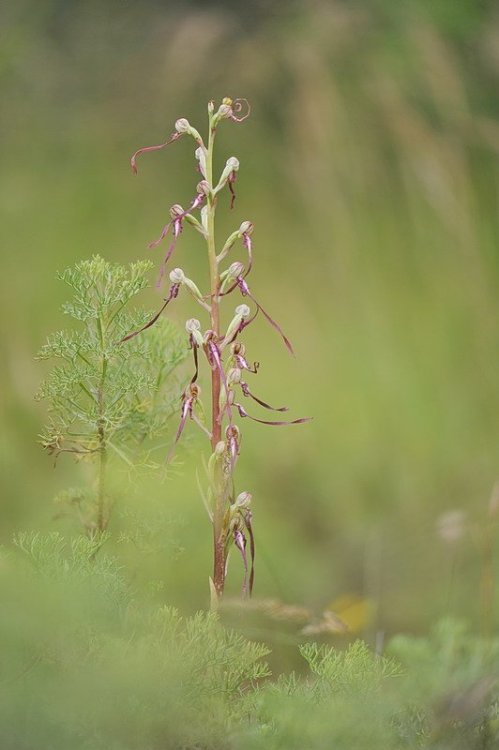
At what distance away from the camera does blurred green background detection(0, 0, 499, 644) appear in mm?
1729

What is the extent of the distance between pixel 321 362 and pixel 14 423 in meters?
0.67

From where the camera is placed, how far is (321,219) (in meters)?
2.02

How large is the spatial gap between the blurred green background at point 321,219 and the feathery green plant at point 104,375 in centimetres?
77

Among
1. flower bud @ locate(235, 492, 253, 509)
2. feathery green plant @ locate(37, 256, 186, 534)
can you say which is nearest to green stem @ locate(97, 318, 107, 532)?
feathery green plant @ locate(37, 256, 186, 534)

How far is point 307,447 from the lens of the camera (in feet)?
6.24

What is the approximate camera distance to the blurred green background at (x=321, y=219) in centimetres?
173

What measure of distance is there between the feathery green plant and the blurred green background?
770 mm

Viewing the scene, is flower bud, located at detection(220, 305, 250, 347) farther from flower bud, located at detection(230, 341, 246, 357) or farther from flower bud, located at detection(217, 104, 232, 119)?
flower bud, located at detection(217, 104, 232, 119)

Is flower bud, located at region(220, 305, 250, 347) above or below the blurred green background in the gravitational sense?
below

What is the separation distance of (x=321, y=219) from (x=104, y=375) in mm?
1404

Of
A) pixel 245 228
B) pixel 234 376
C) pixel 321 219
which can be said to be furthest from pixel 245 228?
pixel 321 219

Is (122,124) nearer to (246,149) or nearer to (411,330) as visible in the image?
(246,149)

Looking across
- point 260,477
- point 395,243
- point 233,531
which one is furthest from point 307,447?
point 233,531

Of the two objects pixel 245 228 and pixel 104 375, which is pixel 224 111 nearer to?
pixel 245 228
